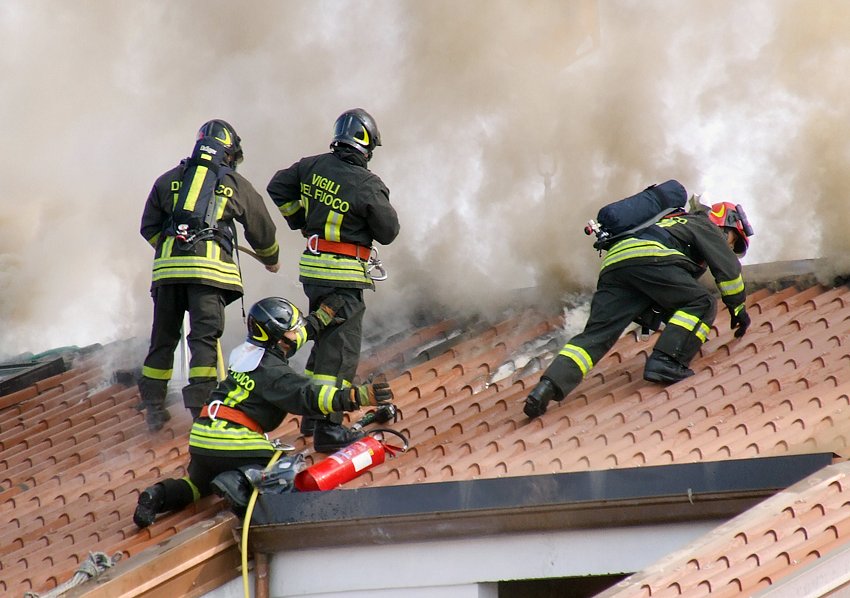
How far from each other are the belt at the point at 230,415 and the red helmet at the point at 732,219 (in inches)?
106

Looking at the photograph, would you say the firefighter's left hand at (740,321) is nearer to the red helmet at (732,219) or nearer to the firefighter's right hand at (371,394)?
the red helmet at (732,219)

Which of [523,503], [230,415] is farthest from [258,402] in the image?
[523,503]

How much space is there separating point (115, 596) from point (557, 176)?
4.73 meters

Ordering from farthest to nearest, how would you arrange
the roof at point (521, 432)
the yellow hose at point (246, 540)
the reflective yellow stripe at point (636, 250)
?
the reflective yellow stripe at point (636, 250) → the yellow hose at point (246, 540) → the roof at point (521, 432)

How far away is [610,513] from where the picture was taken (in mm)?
5590

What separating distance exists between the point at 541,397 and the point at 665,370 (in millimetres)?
643

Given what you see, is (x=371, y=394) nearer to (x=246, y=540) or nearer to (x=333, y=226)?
(x=246, y=540)

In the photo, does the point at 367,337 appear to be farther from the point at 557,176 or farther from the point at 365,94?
the point at 365,94

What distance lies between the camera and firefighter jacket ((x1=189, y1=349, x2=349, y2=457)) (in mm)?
6332

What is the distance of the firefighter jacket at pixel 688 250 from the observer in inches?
273

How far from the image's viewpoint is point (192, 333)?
7660 millimetres

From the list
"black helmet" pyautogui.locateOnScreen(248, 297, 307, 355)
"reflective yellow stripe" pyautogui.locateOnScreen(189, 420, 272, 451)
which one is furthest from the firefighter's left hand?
"reflective yellow stripe" pyautogui.locateOnScreen(189, 420, 272, 451)

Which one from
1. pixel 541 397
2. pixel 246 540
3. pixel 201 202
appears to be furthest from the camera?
pixel 201 202

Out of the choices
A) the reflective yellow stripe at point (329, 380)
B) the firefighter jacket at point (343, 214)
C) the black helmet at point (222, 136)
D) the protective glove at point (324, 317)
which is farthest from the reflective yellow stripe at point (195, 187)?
the reflective yellow stripe at point (329, 380)
